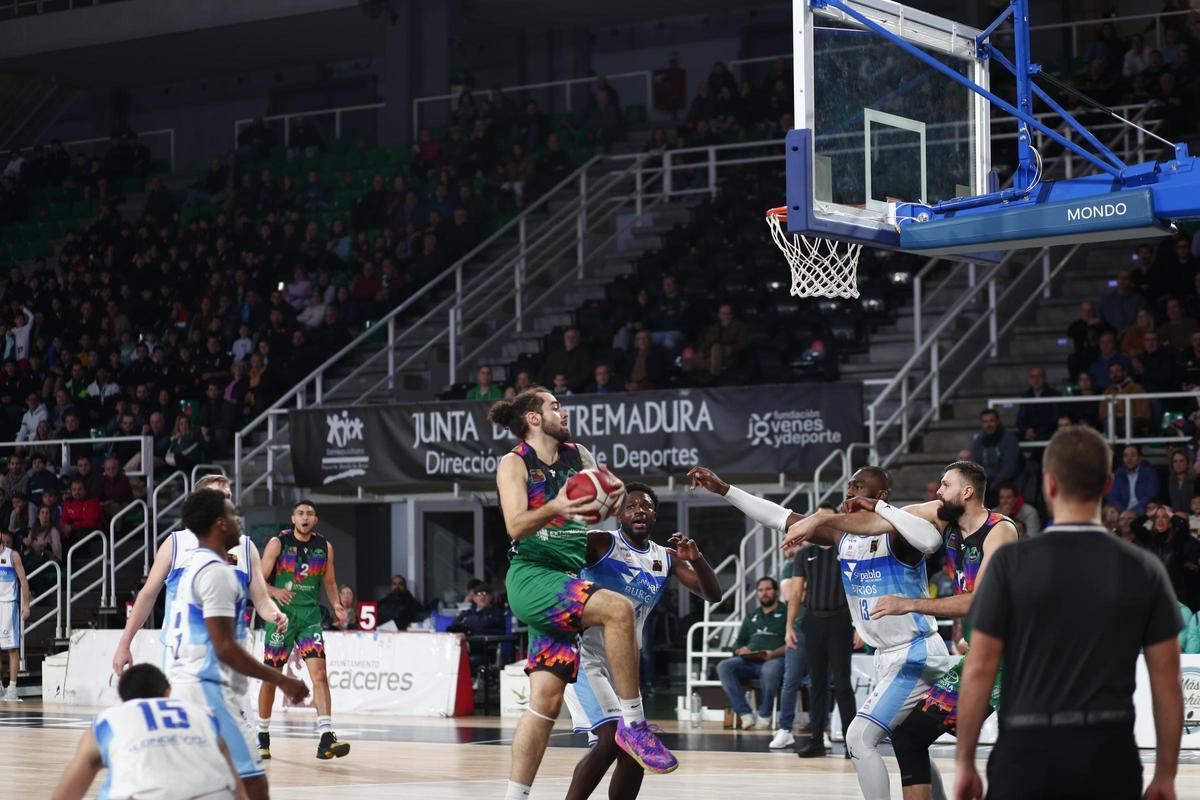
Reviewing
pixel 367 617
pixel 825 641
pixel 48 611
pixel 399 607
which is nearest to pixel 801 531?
pixel 825 641

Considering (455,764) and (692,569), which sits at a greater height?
(692,569)

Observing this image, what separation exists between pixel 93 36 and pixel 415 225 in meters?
9.54

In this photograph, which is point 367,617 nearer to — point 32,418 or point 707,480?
point 32,418

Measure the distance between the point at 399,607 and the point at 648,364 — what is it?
4279 mm

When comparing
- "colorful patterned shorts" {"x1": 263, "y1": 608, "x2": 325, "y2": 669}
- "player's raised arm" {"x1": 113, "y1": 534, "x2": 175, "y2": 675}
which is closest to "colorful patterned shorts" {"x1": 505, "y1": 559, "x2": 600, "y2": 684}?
"player's raised arm" {"x1": 113, "y1": 534, "x2": 175, "y2": 675}

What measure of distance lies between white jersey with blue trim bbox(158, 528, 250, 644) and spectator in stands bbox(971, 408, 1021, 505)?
415 inches

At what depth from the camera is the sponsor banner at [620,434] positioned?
1794cm

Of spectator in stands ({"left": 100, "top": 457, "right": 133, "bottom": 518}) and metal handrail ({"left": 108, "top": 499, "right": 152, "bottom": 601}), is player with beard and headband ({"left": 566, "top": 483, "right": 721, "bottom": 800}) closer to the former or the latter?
metal handrail ({"left": 108, "top": 499, "right": 152, "bottom": 601})

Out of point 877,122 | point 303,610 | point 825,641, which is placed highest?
point 877,122

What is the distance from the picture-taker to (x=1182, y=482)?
1642 centimetres

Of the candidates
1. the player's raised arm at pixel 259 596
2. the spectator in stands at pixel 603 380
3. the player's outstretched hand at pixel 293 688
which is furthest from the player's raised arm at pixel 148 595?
the spectator in stands at pixel 603 380

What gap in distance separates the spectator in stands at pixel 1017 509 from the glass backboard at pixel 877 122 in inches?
176

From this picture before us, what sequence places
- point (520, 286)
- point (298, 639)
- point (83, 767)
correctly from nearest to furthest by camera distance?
point (83, 767) < point (298, 639) < point (520, 286)

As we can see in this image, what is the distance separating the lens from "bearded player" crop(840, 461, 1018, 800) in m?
8.02
